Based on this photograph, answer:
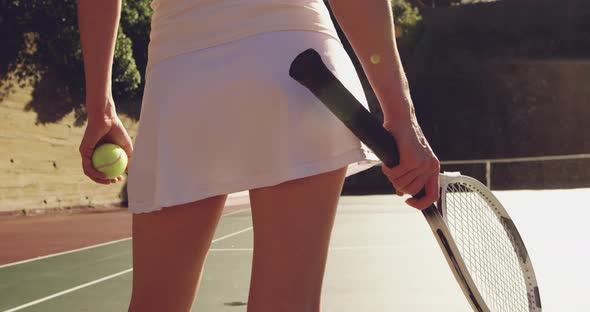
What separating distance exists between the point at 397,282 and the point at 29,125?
9.09 metres

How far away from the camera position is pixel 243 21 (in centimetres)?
131

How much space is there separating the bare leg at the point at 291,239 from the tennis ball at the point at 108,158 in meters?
0.48

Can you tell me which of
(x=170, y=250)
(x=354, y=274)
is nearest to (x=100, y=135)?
(x=170, y=250)

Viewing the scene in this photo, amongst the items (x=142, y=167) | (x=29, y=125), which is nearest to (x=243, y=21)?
(x=142, y=167)

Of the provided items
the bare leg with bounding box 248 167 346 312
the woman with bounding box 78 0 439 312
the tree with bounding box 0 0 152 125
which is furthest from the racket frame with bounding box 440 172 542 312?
the tree with bounding box 0 0 152 125

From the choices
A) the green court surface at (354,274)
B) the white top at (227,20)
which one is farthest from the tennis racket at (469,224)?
the green court surface at (354,274)

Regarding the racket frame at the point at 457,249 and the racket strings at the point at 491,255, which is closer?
the racket frame at the point at 457,249

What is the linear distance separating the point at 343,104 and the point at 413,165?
16 centimetres

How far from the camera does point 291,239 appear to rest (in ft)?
4.06

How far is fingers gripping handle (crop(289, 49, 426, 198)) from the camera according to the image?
1224 millimetres

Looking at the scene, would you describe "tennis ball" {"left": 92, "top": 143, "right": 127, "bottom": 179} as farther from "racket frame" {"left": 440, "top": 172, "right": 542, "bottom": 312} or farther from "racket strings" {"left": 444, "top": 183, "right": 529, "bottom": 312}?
"racket strings" {"left": 444, "top": 183, "right": 529, "bottom": 312}

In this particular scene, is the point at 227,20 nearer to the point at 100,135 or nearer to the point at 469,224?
the point at 100,135

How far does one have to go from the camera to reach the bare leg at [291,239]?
4.06ft

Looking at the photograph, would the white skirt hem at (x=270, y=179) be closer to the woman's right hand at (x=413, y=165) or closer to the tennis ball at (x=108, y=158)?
the woman's right hand at (x=413, y=165)
